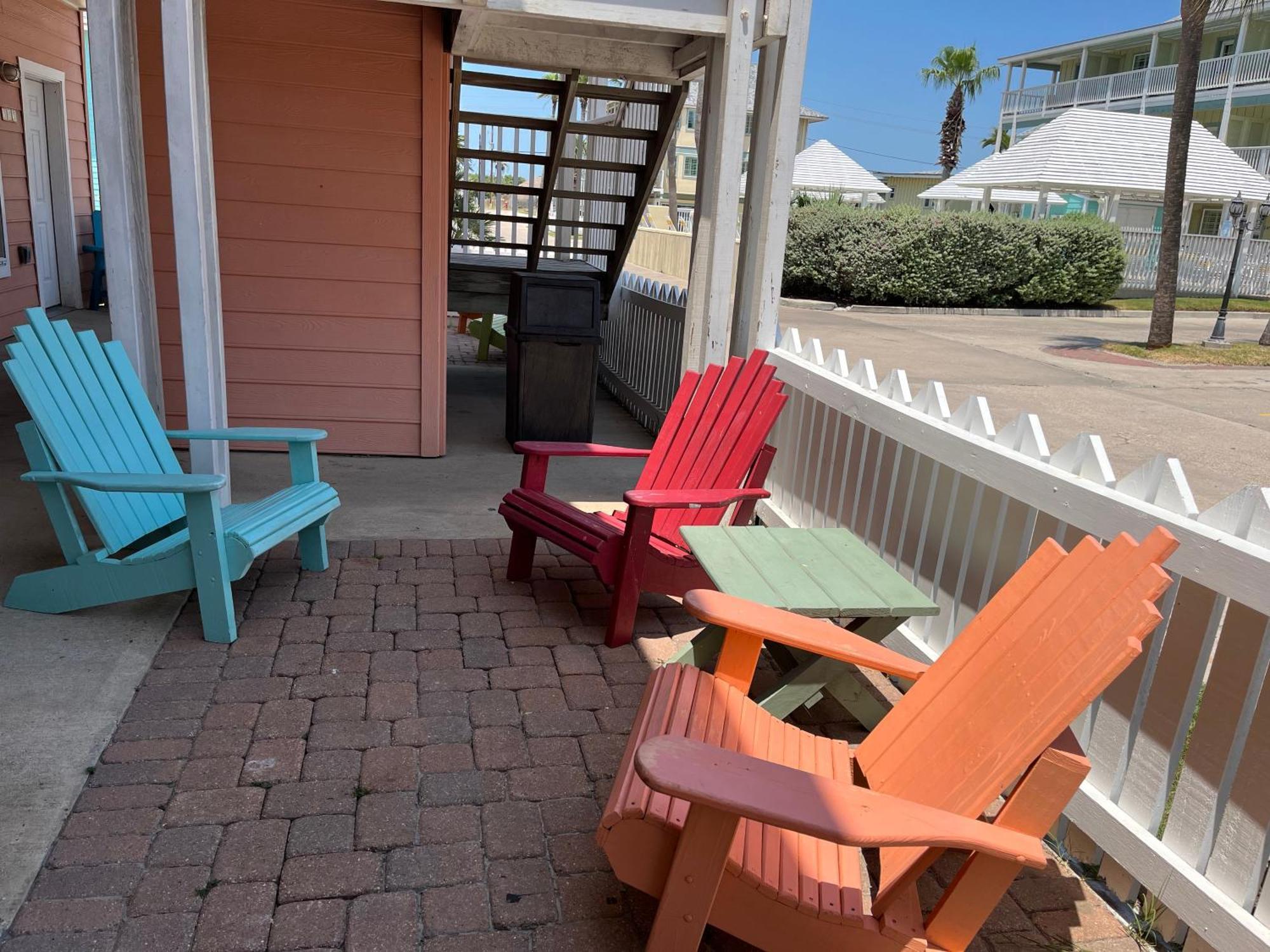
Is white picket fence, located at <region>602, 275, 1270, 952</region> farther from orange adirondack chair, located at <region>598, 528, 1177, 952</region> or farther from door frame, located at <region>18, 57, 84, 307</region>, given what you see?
door frame, located at <region>18, 57, 84, 307</region>

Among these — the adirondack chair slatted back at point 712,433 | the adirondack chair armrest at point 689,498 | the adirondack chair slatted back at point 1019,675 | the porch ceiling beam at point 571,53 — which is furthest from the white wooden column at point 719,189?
the adirondack chair slatted back at point 1019,675

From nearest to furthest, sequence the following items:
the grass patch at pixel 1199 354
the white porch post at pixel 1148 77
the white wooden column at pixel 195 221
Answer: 1. the white wooden column at pixel 195 221
2. the grass patch at pixel 1199 354
3. the white porch post at pixel 1148 77

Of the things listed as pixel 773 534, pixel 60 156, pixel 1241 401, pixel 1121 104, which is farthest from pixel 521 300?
pixel 1121 104

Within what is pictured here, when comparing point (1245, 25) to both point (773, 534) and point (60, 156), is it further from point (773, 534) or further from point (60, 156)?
point (773, 534)

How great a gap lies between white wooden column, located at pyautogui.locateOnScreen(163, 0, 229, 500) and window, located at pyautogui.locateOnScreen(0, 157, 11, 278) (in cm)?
568

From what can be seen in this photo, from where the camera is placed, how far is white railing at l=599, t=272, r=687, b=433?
6293mm

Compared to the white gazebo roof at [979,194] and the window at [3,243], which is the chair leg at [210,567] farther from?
Answer: the white gazebo roof at [979,194]

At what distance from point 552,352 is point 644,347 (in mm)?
1273

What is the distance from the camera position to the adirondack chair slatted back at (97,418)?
3.11 metres

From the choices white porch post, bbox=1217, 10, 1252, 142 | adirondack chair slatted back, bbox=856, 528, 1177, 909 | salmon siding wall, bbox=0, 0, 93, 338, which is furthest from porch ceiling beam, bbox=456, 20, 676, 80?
Answer: white porch post, bbox=1217, 10, 1252, 142

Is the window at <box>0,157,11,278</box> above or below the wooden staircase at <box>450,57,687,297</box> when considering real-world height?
below

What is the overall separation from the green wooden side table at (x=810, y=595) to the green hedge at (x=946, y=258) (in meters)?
14.9

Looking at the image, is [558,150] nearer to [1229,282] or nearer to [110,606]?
[110,606]

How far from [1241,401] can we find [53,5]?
12.9 m
